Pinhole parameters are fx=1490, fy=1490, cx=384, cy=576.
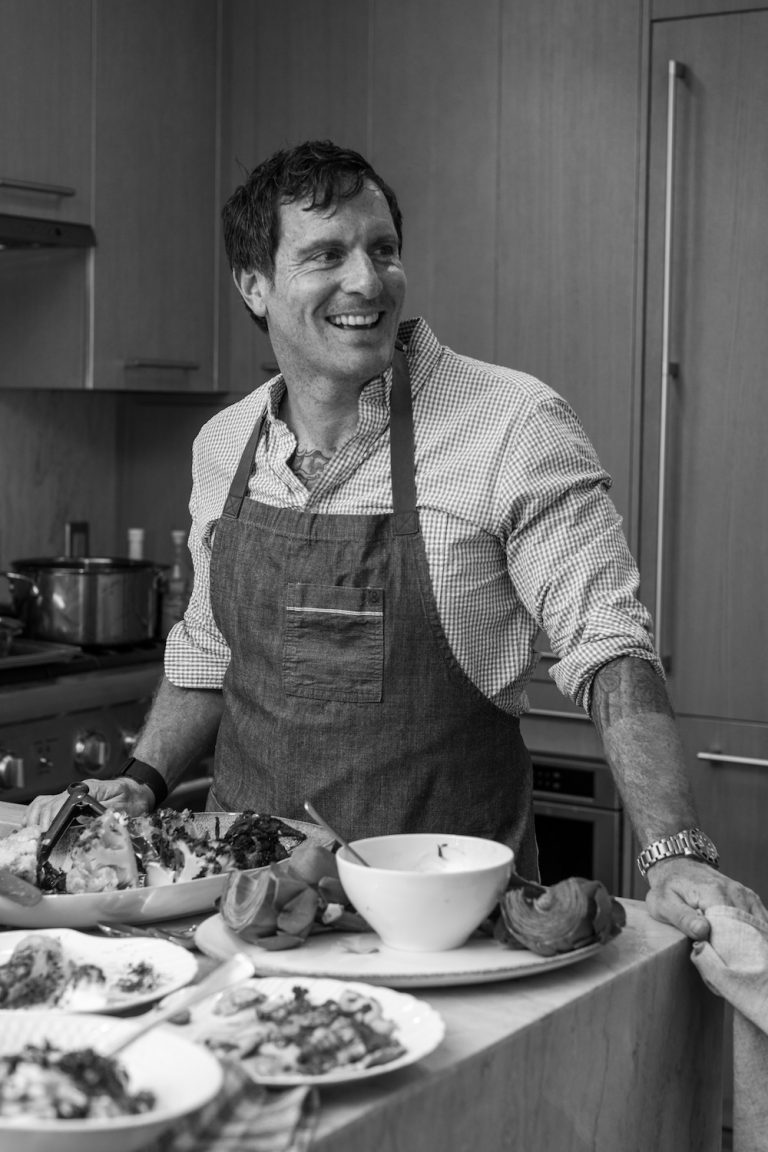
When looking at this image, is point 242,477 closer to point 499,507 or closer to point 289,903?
point 499,507

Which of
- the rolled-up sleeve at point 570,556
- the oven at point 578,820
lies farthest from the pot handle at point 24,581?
the rolled-up sleeve at point 570,556

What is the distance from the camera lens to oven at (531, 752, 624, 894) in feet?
8.87

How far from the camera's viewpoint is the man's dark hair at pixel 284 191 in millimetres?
1564

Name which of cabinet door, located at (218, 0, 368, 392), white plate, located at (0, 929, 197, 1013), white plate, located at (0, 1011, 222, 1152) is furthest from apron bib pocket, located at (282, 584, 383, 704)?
cabinet door, located at (218, 0, 368, 392)

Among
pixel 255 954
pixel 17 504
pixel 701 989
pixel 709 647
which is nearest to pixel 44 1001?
pixel 255 954

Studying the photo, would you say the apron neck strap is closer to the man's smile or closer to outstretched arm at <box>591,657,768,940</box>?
the man's smile

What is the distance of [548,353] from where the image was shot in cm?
277

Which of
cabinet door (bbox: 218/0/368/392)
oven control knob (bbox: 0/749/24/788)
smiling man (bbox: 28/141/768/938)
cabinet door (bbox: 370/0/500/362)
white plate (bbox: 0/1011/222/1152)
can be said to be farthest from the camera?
cabinet door (bbox: 218/0/368/392)

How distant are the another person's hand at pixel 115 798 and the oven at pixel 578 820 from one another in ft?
4.20

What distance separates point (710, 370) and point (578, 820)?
0.85 m

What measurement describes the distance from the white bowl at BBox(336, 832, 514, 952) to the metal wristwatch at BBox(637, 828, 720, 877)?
7.9 inches

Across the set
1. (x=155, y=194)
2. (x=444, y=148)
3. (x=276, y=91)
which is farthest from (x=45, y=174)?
(x=444, y=148)

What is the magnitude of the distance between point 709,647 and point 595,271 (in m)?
0.71

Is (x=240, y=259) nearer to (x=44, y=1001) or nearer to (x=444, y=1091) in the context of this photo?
(x=44, y=1001)
